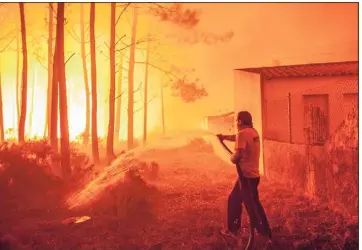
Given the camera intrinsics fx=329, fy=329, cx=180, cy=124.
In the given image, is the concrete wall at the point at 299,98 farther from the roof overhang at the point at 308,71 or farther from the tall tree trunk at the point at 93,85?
the tall tree trunk at the point at 93,85

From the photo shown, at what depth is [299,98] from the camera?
20.7 feet

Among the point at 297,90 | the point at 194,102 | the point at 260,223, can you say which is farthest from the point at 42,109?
the point at 297,90

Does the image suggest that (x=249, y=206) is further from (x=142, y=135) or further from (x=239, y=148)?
(x=142, y=135)

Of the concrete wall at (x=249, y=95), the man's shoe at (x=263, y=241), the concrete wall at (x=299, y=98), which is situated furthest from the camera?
the concrete wall at (x=299, y=98)

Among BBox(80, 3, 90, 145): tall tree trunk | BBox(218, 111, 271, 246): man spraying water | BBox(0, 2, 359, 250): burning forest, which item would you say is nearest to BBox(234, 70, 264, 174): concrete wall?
BBox(0, 2, 359, 250): burning forest

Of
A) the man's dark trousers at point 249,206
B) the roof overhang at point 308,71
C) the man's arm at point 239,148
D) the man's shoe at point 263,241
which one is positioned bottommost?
the man's shoe at point 263,241

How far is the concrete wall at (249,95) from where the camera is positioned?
5.34 m

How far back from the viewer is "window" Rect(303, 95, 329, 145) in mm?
5051

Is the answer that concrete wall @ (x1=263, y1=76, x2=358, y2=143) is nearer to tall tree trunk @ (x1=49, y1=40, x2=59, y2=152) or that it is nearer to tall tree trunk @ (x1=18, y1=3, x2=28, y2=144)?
tall tree trunk @ (x1=49, y1=40, x2=59, y2=152)

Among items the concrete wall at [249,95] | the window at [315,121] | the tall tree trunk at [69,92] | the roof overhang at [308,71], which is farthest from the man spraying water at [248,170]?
the tall tree trunk at [69,92]

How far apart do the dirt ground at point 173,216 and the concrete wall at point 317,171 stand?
0.17m

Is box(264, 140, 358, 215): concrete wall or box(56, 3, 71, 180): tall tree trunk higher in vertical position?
box(56, 3, 71, 180): tall tree trunk

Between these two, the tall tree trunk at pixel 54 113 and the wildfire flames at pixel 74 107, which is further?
the tall tree trunk at pixel 54 113

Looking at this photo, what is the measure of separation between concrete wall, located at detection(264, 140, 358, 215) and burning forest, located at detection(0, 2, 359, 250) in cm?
2
